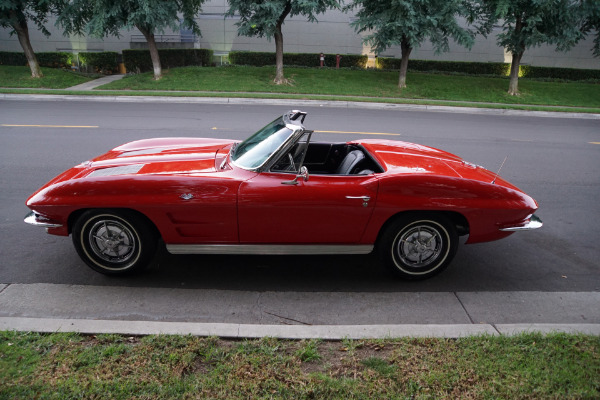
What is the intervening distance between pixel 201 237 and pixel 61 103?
1350 cm

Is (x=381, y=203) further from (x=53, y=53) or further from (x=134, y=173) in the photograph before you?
(x=53, y=53)

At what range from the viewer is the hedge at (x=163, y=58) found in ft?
79.7

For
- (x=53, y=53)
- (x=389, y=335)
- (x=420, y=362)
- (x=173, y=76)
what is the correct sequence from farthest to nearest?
1. (x=53, y=53)
2. (x=173, y=76)
3. (x=389, y=335)
4. (x=420, y=362)

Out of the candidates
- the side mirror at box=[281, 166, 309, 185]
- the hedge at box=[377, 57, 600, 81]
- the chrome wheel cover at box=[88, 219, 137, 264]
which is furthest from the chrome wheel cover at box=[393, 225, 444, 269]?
the hedge at box=[377, 57, 600, 81]

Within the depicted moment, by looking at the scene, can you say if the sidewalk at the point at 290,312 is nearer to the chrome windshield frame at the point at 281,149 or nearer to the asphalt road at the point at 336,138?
the asphalt road at the point at 336,138

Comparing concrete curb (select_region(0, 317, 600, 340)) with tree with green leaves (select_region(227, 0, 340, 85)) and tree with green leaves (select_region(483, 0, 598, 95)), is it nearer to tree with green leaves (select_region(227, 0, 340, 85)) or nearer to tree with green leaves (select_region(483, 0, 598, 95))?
tree with green leaves (select_region(227, 0, 340, 85))

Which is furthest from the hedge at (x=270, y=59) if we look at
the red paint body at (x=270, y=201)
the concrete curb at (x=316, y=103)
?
the red paint body at (x=270, y=201)

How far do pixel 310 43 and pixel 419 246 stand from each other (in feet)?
89.1

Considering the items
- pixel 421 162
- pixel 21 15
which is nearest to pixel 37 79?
Result: pixel 21 15

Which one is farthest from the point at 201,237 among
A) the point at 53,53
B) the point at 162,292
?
the point at 53,53

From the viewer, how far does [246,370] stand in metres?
2.79

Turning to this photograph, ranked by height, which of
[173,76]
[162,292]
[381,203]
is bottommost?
[162,292]

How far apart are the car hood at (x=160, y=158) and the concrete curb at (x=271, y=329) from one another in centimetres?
129

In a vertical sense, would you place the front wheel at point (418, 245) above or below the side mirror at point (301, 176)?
below
